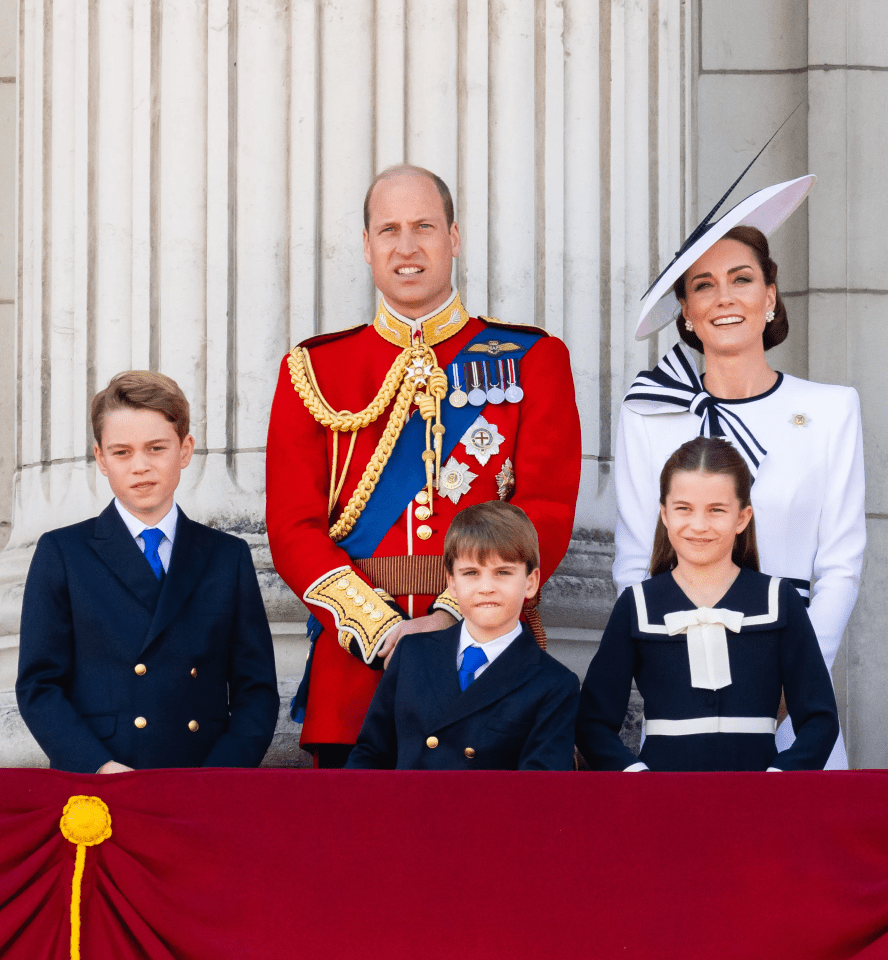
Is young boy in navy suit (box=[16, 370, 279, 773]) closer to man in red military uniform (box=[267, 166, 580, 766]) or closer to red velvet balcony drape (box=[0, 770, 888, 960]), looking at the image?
man in red military uniform (box=[267, 166, 580, 766])

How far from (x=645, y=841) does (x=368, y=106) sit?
247cm

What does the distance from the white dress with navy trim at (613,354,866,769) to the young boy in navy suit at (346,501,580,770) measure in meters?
0.45

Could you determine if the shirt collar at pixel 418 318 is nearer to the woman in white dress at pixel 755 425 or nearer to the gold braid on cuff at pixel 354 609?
the woman in white dress at pixel 755 425

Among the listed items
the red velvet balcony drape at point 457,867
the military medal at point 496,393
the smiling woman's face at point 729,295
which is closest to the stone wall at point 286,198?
the military medal at point 496,393

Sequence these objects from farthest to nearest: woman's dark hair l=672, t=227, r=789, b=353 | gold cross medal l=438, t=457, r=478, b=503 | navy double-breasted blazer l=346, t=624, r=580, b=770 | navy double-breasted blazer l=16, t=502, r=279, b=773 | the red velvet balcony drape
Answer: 1. woman's dark hair l=672, t=227, r=789, b=353
2. gold cross medal l=438, t=457, r=478, b=503
3. navy double-breasted blazer l=16, t=502, r=279, b=773
4. navy double-breasted blazer l=346, t=624, r=580, b=770
5. the red velvet balcony drape

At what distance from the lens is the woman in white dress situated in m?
3.29

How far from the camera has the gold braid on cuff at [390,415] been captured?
11.0ft

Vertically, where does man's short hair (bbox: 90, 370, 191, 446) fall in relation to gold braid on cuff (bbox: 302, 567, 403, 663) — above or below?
above

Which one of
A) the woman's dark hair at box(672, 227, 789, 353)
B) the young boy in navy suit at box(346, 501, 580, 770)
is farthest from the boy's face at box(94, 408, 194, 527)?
the woman's dark hair at box(672, 227, 789, 353)

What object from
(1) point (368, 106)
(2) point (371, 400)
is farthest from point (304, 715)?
(1) point (368, 106)

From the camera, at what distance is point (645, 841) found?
94.8 inches

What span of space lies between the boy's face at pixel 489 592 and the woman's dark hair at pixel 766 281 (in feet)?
2.91

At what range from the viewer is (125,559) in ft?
9.98

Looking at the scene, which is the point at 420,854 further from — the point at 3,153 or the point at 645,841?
the point at 3,153
